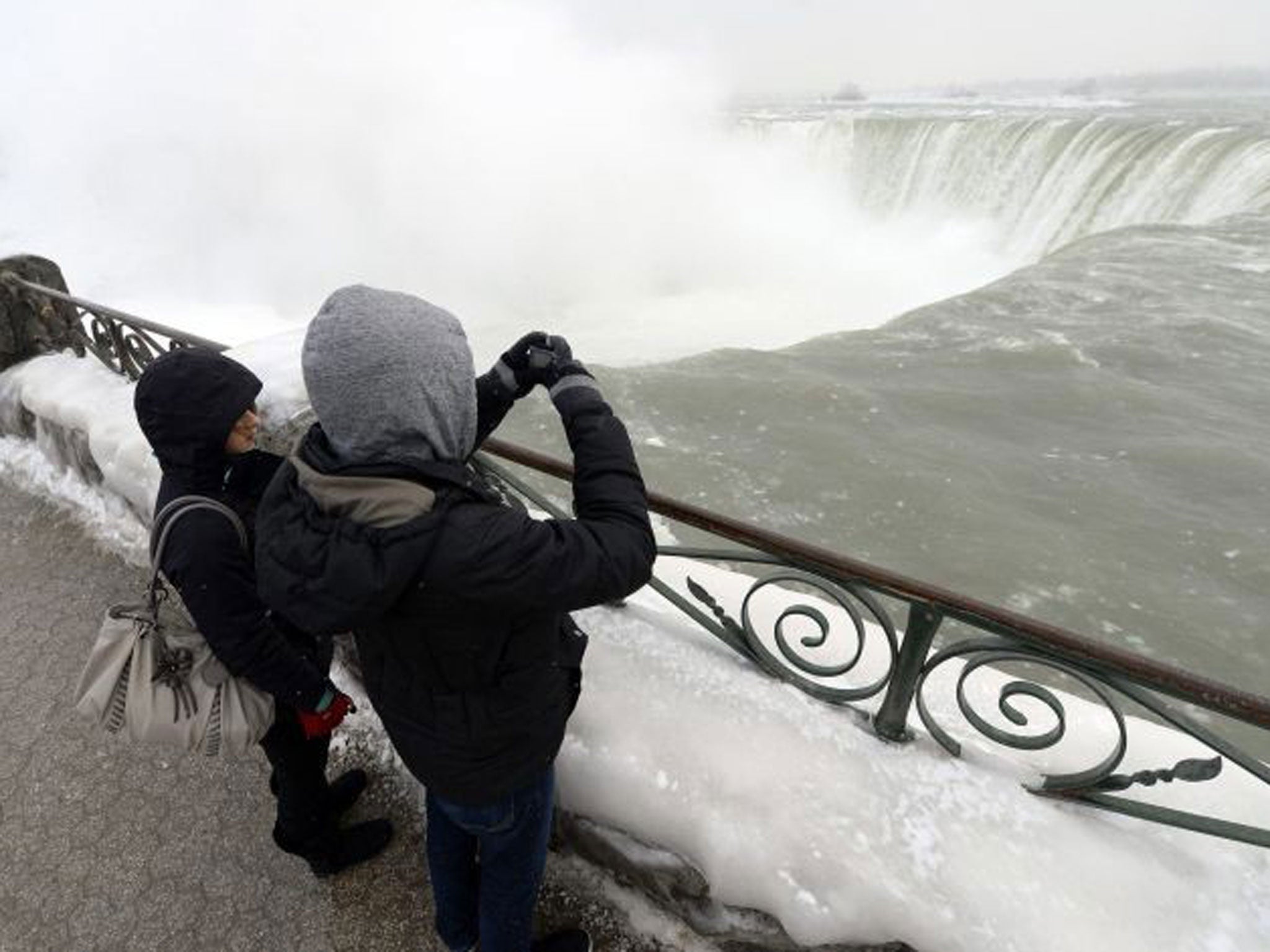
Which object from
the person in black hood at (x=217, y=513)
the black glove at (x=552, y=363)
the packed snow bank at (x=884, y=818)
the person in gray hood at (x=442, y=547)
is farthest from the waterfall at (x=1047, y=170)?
the person in black hood at (x=217, y=513)

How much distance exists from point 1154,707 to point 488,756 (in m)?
1.41

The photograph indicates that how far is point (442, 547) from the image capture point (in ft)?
3.83

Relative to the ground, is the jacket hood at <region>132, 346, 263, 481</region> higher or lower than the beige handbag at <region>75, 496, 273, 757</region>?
higher

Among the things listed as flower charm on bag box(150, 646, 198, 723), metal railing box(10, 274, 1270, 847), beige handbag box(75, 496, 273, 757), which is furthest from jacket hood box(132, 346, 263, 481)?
metal railing box(10, 274, 1270, 847)

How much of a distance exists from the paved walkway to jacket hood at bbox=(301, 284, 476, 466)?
1.61 meters

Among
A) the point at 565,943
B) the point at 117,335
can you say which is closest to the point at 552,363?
the point at 565,943

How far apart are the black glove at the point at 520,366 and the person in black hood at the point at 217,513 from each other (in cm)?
62

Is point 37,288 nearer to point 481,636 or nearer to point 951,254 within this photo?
point 481,636

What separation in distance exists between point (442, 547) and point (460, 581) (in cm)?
6

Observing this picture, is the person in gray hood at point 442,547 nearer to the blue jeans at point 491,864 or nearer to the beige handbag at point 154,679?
the blue jeans at point 491,864

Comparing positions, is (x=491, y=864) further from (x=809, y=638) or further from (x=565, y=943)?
(x=809, y=638)

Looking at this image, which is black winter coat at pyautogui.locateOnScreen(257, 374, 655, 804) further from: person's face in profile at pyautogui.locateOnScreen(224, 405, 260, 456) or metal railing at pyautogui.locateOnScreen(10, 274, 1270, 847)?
person's face in profile at pyautogui.locateOnScreen(224, 405, 260, 456)

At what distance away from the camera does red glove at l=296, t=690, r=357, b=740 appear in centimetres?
198

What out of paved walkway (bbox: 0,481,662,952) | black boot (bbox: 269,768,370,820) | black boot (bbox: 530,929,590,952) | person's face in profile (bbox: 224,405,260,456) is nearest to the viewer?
person's face in profile (bbox: 224,405,260,456)
